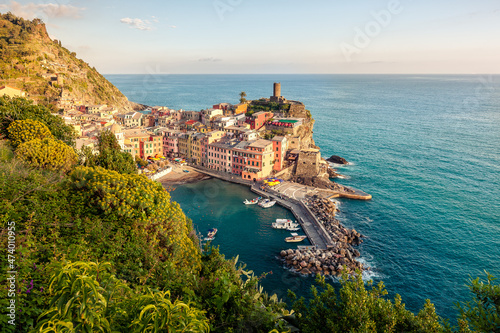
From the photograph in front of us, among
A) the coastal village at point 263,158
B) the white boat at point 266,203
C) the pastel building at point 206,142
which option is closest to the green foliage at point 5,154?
the coastal village at point 263,158

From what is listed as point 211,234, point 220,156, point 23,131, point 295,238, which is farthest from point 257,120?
point 23,131

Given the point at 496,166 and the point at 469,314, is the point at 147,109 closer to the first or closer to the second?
the point at 496,166

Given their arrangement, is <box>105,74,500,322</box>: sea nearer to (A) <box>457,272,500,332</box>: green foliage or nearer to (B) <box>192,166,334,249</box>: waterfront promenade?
(B) <box>192,166,334,249</box>: waterfront promenade

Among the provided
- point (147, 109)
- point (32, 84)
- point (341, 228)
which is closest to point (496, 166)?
point (341, 228)

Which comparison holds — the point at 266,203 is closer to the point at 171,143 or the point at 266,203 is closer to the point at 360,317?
the point at 171,143

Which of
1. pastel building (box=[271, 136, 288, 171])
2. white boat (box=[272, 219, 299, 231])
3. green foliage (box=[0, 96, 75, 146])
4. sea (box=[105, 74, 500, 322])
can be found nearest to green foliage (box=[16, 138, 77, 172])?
green foliage (box=[0, 96, 75, 146])

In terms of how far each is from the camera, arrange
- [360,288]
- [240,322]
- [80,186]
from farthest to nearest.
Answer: [80,186]
[360,288]
[240,322]
